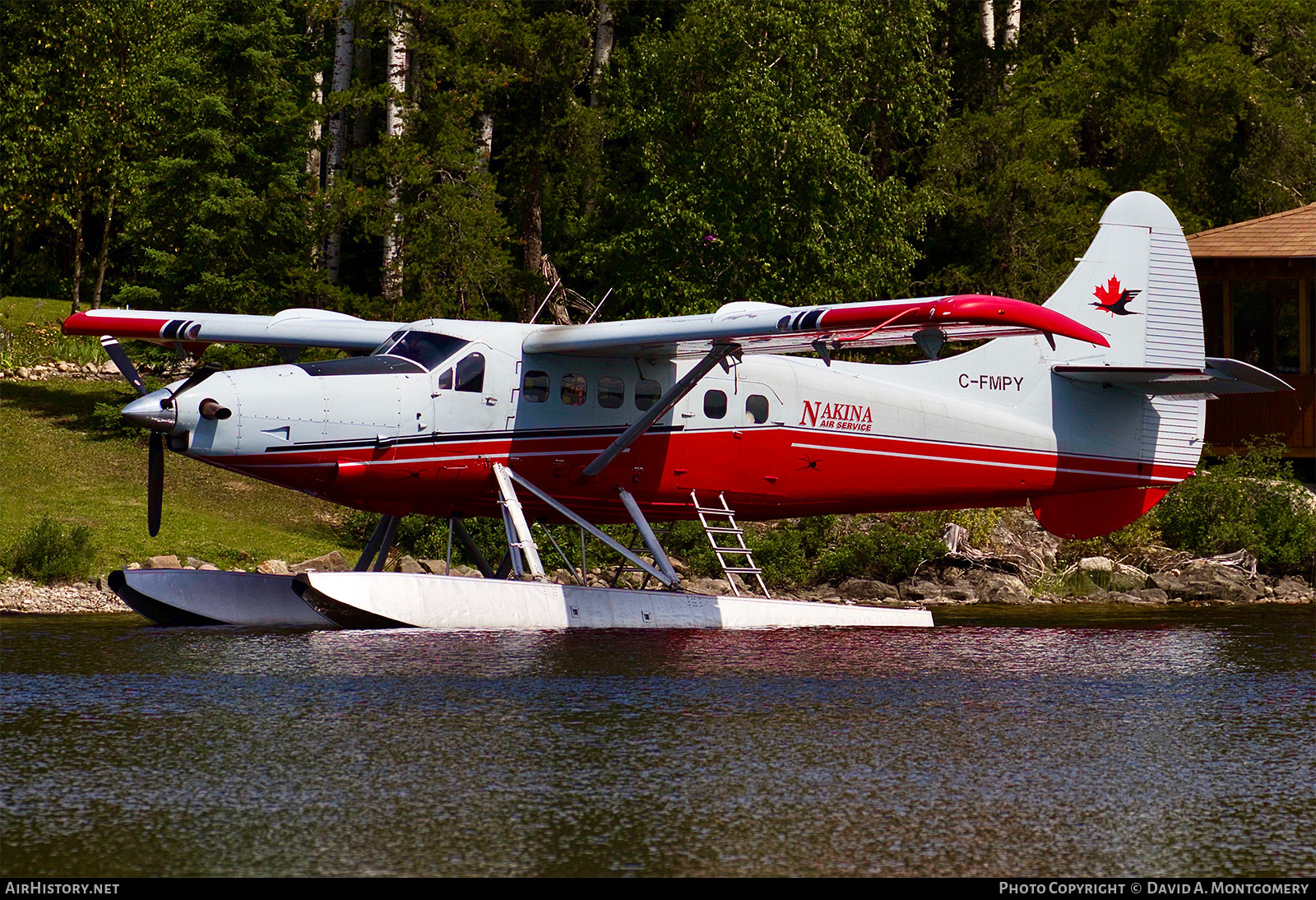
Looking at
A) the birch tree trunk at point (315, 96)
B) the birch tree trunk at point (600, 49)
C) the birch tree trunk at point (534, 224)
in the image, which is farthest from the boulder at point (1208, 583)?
the birch tree trunk at point (315, 96)

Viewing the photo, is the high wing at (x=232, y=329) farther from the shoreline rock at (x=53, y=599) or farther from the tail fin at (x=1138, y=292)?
the tail fin at (x=1138, y=292)

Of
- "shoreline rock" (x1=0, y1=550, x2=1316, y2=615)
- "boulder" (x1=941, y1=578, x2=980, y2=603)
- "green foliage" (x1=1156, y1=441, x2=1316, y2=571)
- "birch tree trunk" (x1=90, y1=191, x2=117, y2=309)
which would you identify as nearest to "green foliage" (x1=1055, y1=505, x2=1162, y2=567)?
"shoreline rock" (x1=0, y1=550, x2=1316, y2=615)

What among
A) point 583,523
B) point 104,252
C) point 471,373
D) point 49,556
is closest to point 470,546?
point 583,523

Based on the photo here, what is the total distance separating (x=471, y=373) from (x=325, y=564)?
5947 mm

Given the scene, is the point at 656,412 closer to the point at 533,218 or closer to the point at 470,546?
the point at 470,546

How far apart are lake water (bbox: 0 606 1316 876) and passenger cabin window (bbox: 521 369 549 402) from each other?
252 cm

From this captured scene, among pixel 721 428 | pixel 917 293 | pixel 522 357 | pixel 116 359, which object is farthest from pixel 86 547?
pixel 917 293

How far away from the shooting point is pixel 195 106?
2688 centimetres

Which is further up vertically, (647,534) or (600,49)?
(600,49)

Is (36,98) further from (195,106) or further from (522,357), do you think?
(522,357)

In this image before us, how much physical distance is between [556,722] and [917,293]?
22346 mm

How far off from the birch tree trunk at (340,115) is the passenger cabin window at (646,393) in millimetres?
13138

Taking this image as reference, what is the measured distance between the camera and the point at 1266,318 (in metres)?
25.7

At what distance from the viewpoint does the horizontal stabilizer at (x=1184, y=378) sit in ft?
50.2
